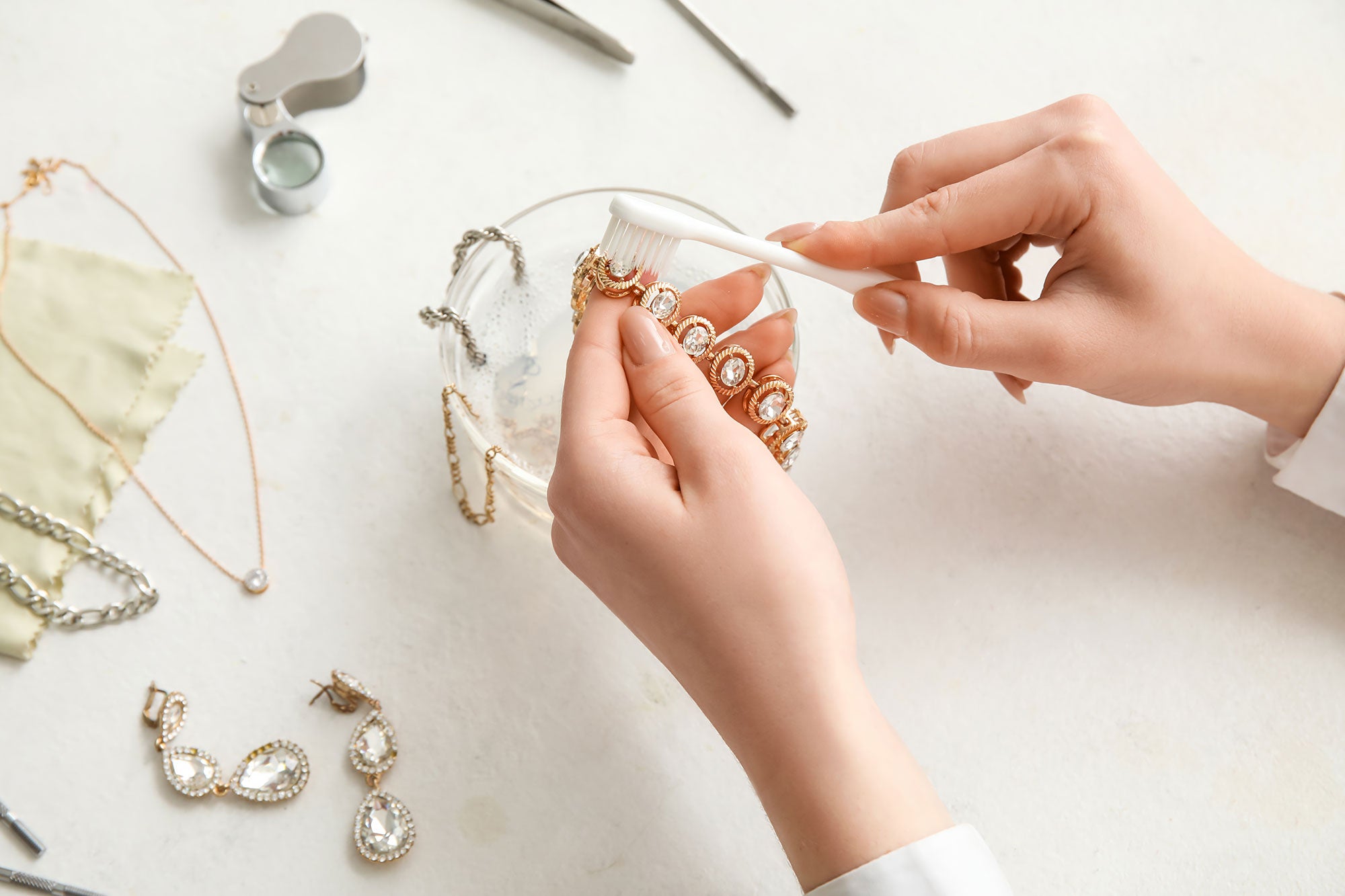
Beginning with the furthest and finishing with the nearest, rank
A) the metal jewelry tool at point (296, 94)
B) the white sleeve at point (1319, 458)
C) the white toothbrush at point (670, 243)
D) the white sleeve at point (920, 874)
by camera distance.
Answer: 1. the metal jewelry tool at point (296, 94)
2. the white sleeve at point (1319, 458)
3. the white toothbrush at point (670, 243)
4. the white sleeve at point (920, 874)

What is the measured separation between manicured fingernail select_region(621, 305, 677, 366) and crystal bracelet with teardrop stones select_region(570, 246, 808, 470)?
3 cm

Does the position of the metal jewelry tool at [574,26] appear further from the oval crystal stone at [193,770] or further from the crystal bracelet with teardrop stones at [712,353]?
the oval crystal stone at [193,770]

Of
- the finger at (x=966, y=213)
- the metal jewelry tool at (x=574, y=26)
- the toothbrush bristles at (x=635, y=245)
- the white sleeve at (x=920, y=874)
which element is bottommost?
the white sleeve at (x=920, y=874)

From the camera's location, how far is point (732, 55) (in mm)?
978

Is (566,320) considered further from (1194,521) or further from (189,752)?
(1194,521)

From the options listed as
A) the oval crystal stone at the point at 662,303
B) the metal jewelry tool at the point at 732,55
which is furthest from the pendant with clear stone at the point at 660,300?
the metal jewelry tool at the point at 732,55

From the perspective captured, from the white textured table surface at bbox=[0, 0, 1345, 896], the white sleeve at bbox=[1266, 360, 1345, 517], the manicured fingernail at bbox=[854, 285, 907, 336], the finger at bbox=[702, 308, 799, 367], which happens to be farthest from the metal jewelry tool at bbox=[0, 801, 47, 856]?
the white sleeve at bbox=[1266, 360, 1345, 517]

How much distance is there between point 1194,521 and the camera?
87cm

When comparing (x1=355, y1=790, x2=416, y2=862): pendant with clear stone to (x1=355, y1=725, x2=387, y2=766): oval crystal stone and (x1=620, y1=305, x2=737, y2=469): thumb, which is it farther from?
(x1=620, y1=305, x2=737, y2=469): thumb

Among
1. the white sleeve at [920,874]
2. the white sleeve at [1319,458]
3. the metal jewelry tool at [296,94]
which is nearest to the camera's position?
the white sleeve at [920,874]

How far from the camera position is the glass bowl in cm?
83

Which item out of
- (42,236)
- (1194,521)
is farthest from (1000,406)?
(42,236)

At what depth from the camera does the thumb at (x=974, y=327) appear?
67 centimetres

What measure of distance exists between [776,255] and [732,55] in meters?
0.40
